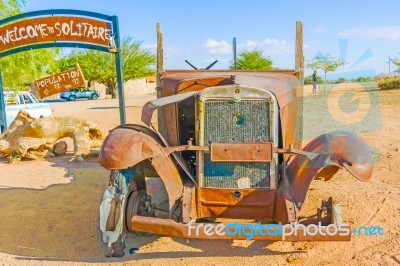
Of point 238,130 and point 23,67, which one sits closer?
point 238,130

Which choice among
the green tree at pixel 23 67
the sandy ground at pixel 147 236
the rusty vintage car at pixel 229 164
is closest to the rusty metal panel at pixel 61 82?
the sandy ground at pixel 147 236

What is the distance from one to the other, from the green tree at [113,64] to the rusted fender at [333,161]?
35.7m

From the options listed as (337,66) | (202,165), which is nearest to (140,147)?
(202,165)

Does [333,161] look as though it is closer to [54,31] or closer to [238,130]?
[238,130]

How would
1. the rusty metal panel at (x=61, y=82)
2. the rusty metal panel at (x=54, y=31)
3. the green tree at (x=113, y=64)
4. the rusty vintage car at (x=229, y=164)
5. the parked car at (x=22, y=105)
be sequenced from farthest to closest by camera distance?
the green tree at (x=113, y=64) < the parked car at (x=22, y=105) < the rusty metal panel at (x=61, y=82) < the rusty metal panel at (x=54, y=31) < the rusty vintage car at (x=229, y=164)

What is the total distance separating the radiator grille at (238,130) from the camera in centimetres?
397

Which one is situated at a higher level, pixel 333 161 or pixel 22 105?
pixel 333 161

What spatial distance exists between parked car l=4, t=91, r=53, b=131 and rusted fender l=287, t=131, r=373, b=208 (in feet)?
39.5

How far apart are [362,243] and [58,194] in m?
4.23

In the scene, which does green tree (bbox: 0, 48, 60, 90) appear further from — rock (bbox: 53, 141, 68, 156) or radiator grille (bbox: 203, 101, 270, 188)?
radiator grille (bbox: 203, 101, 270, 188)

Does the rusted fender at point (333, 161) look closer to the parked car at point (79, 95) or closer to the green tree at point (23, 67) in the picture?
the green tree at point (23, 67)

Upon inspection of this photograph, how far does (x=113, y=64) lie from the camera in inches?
1575

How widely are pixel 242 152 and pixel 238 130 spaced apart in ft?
0.72

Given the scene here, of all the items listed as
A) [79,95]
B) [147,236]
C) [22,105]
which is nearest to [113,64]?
[79,95]
